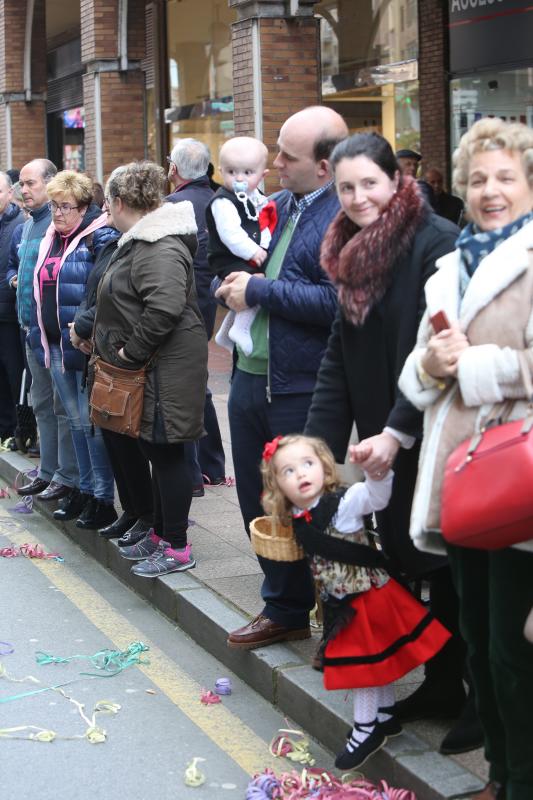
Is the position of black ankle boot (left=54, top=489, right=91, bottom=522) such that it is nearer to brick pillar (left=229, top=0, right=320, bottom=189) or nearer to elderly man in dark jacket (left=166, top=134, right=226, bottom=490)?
elderly man in dark jacket (left=166, top=134, right=226, bottom=490)

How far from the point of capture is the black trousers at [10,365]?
967 cm

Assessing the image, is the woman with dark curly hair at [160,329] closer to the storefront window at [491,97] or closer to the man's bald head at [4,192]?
the man's bald head at [4,192]

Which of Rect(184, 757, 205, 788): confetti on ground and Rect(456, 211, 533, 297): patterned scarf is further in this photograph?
Rect(184, 757, 205, 788): confetti on ground

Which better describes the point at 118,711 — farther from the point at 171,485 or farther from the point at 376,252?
the point at 376,252

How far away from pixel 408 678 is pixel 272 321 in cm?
144

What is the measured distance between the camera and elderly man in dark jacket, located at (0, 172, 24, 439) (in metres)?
9.48

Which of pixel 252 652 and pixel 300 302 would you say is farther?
pixel 252 652

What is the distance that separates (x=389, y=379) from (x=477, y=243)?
83 centimetres

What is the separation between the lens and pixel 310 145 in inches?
187

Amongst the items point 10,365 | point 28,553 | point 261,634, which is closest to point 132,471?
point 28,553

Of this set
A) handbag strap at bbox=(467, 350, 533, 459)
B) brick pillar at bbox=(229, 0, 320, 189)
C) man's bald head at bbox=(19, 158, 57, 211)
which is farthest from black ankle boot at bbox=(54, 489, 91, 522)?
brick pillar at bbox=(229, 0, 320, 189)

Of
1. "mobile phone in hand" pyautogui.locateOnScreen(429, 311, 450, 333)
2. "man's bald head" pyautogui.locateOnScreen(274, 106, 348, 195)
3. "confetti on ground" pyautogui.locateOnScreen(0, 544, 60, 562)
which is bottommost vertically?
"confetti on ground" pyautogui.locateOnScreen(0, 544, 60, 562)

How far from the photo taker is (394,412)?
3830 mm

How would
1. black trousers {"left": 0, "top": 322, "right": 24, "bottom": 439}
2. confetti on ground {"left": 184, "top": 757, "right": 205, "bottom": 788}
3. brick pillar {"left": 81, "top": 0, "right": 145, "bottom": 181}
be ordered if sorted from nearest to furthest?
confetti on ground {"left": 184, "top": 757, "right": 205, "bottom": 788}, black trousers {"left": 0, "top": 322, "right": 24, "bottom": 439}, brick pillar {"left": 81, "top": 0, "right": 145, "bottom": 181}
